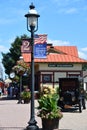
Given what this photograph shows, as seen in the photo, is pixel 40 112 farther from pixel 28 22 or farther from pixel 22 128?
A: pixel 28 22

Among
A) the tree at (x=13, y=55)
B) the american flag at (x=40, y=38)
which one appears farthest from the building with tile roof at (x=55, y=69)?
the american flag at (x=40, y=38)

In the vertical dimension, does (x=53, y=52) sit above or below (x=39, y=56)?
above

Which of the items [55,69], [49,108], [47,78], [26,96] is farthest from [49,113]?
[55,69]

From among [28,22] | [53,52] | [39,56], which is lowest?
[39,56]

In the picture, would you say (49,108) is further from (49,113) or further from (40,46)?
A: (40,46)

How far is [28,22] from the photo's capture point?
16281 millimetres

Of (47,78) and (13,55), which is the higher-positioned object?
(13,55)

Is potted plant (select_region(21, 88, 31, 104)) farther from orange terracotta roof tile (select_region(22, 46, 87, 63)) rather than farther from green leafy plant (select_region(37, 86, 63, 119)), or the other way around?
green leafy plant (select_region(37, 86, 63, 119))

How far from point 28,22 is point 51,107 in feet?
10.3

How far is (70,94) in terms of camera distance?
84.9ft

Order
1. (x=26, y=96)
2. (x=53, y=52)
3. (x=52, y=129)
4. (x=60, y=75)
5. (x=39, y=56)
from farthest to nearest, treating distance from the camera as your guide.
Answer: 1. (x=53, y=52)
2. (x=60, y=75)
3. (x=26, y=96)
4. (x=39, y=56)
5. (x=52, y=129)

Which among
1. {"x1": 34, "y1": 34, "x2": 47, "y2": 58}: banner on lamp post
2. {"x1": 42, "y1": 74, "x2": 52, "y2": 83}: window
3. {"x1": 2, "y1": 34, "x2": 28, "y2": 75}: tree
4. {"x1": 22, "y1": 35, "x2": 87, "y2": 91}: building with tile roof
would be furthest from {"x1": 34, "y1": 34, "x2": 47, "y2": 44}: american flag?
{"x1": 2, "y1": 34, "x2": 28, "y2": 75}: tree

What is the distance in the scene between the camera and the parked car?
2564 cm

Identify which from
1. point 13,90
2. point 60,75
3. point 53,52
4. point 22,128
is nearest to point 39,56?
point 22,128
